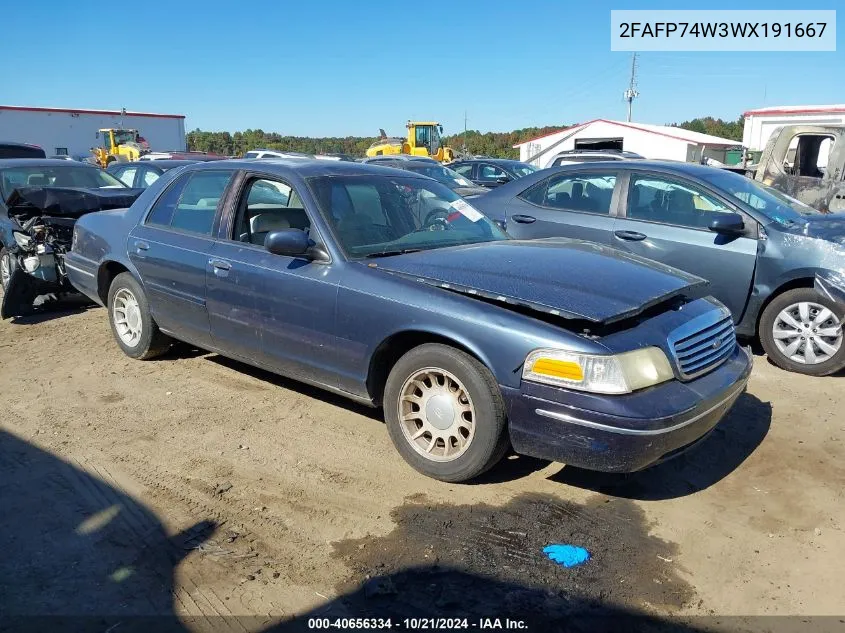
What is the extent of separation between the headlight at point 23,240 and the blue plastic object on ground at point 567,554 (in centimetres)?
630

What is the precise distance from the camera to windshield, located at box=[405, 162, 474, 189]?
1237 cm

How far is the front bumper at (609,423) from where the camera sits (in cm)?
309

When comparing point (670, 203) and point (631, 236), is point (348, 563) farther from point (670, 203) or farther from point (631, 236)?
point (670, 203)

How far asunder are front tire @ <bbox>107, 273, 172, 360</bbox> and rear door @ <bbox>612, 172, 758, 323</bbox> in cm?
403

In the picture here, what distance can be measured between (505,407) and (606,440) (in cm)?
50

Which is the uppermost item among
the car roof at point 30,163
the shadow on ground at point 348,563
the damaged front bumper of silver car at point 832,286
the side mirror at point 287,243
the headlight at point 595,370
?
the car roof at point 30,163

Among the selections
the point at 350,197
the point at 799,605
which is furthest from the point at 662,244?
the point at 799,605

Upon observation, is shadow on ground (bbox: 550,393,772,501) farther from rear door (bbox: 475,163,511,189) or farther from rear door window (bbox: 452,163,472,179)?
rear door window (bbox: 452,163,472,179)

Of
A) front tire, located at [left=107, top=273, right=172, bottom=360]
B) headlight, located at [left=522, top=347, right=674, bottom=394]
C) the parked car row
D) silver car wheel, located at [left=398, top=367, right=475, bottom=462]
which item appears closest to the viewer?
headlight, located at [left=522, top=347, right=674, bottom=394]

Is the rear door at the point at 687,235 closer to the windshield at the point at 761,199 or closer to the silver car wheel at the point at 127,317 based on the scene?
the windshield at the point at 761,199

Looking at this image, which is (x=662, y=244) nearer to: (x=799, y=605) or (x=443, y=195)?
(x=443, y=195)

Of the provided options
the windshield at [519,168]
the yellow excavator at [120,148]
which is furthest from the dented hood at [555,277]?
the yellow excavator at [120,148]

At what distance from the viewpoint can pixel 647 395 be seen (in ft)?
10.4

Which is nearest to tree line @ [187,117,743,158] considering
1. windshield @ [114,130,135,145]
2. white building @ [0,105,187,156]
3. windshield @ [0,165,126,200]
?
white building @ [0,105,187,156]
